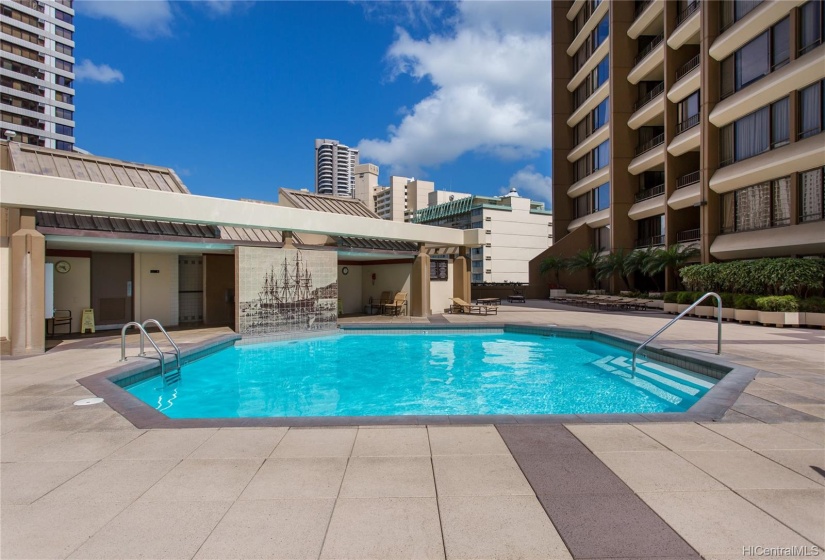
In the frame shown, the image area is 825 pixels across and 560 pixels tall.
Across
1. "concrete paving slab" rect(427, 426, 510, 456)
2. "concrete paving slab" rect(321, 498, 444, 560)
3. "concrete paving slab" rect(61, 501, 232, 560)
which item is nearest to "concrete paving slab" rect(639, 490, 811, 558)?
"concrete paving slab" rect(427, 426, 510, 456)

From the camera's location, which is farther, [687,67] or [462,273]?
[687,67]

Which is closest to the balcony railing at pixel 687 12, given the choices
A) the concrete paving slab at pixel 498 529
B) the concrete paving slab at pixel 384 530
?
the concrete paving slab at pixel 498 529

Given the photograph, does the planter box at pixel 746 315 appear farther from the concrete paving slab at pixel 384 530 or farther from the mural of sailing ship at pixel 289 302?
the concrete paving slab at pixel 384 530

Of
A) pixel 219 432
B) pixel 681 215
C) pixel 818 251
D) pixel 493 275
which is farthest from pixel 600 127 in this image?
pixel 493 275

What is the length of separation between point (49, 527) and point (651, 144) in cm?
3316

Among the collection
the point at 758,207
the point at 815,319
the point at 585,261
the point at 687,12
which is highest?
the point at 687,12

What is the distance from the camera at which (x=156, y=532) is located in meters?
2.90

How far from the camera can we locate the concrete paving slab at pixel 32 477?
3453 mm

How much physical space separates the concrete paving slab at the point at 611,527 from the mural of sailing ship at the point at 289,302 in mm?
13069

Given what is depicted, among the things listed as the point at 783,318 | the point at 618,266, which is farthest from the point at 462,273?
the point at 783,318

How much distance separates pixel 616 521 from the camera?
2.99m

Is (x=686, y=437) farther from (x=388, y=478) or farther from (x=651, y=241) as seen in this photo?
(x=651, y=241)

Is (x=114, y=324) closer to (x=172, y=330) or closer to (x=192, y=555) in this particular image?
(x=172, y=330)

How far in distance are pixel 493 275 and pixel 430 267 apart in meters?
61.0
